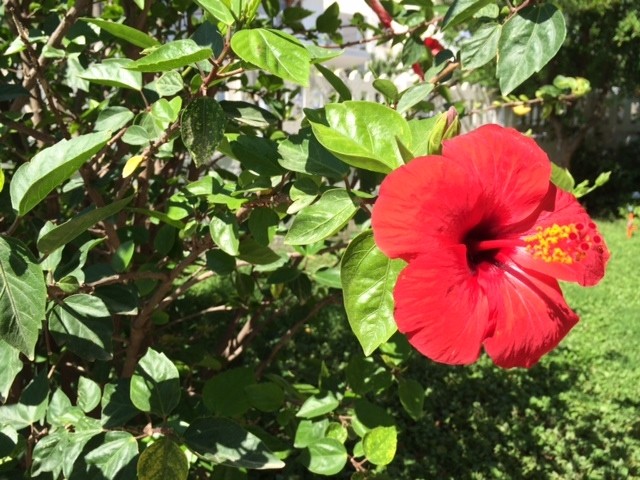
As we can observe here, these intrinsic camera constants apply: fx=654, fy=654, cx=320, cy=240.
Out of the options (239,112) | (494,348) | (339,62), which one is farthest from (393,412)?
(339,62)

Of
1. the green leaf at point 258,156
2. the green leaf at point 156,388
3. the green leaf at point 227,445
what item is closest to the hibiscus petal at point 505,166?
the green leaf at point 258,156

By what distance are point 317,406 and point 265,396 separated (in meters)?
0.13

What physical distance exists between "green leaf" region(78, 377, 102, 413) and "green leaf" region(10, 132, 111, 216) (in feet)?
1.75

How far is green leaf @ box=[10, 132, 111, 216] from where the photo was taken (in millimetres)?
813

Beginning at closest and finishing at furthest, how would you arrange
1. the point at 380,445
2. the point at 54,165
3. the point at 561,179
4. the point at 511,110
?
the point at 54,165 → the point at 561,179 → the point at 380,445 → the point at 511,110

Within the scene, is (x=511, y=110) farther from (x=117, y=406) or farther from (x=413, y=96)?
(x=117, y=406)

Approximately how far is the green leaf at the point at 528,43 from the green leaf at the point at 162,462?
786 millimetres

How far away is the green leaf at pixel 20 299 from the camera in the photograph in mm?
836

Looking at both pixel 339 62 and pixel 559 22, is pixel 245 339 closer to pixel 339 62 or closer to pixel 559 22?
pixel 559 22

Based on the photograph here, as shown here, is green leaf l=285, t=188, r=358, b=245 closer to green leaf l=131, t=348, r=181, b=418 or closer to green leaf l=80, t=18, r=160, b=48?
green leaf l=80, t=18, r=160, b=48

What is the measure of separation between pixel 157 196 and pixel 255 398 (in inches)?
36.8

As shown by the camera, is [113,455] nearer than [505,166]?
No

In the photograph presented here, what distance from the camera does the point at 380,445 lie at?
1391mm

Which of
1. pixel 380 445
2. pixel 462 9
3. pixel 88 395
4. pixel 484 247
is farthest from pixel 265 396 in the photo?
pixel 462 9
